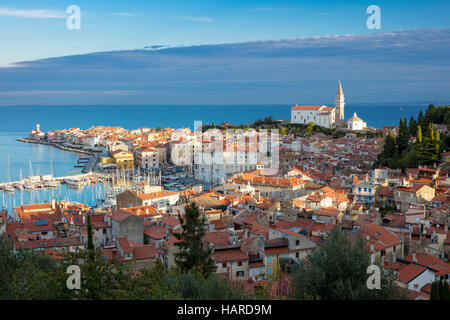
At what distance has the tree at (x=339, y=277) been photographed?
6.89 meters

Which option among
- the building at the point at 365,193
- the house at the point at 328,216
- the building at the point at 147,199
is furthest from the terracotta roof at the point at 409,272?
the building at the point at 147,199

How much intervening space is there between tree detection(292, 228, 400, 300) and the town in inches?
25.1

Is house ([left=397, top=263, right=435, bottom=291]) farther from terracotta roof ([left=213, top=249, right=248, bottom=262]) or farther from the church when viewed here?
the church

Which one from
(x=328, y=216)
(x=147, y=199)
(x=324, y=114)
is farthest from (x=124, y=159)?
Answer: (x=328, y=216)

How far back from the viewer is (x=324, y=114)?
53.7 m

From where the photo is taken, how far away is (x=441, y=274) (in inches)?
385

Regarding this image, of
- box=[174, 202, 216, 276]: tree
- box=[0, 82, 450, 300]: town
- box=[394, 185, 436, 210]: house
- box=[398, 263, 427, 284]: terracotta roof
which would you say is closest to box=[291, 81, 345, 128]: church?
box=[0, 82, 450, 300]: town

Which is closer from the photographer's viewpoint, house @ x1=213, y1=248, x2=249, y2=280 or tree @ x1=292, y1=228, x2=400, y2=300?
tree @ x1=292, y1=228, x2=400, y2=300

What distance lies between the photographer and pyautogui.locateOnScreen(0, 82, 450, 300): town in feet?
35.1

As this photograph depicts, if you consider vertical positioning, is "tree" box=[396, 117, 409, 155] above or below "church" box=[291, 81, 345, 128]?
below

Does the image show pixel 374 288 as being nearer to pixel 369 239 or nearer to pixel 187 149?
pixel 369 239

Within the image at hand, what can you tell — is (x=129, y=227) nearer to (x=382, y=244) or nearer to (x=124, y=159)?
(x=382, y=244)

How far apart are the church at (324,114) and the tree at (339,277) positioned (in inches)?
1869
